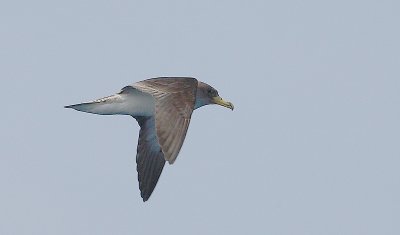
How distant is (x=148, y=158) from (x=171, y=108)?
18.6 feet

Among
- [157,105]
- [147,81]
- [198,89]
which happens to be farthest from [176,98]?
[198,89]

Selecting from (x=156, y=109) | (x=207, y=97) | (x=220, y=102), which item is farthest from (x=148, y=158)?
(x=156, y=109)

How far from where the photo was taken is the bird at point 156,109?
24328 mm

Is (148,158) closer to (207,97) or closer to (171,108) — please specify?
(207,97)

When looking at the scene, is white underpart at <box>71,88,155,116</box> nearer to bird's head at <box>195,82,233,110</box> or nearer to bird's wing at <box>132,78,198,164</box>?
bird's wing at <box>132,78,198,164</box>

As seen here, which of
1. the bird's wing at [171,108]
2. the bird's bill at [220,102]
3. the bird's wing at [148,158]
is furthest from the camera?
the bird's bill at [220,102]

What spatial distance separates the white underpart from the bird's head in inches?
66.7

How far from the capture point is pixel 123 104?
28625 millimetres

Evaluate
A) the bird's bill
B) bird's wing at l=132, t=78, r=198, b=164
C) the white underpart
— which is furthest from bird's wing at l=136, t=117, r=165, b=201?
bird's wing at l=132, t=78, r=198, b=164

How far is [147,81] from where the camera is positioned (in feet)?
92.2

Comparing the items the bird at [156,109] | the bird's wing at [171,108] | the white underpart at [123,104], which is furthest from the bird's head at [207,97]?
the bird's wing at [171,108]

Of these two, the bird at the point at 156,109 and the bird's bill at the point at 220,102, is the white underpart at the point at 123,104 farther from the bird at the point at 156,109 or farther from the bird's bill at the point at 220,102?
the bird's bill at the point at 220,102

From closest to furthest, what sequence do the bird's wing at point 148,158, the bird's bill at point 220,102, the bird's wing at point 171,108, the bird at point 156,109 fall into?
the bird's wing at point 171,108 < the bird at point 156,109 < the bird's wing at point 148,158 < the bird's bill at point 220,102

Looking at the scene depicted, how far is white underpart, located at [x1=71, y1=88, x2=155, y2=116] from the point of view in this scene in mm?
28172
